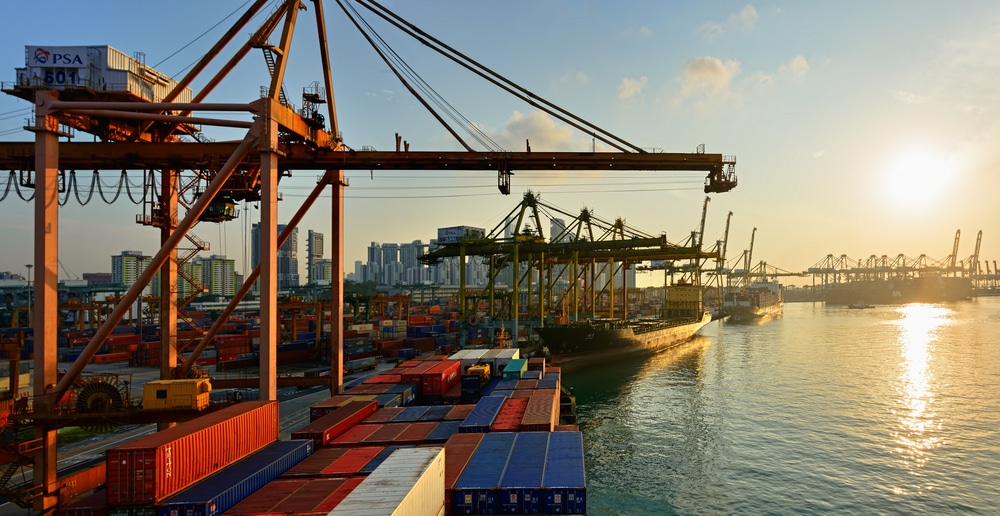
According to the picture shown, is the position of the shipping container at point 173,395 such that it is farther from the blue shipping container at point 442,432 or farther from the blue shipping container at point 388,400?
the blue shipping container at point 388,400

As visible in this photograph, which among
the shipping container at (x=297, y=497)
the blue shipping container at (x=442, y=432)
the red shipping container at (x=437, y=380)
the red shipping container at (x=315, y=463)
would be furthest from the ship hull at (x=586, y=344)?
the shipping container at (x=297, y=497)

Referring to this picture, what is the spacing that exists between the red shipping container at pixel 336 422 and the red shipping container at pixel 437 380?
7169 millimetres

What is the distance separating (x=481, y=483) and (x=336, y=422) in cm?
984

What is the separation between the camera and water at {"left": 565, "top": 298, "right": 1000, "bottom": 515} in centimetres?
2469

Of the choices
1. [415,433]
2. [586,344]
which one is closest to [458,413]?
[415,433]

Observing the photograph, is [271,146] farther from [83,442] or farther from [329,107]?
[83,442]

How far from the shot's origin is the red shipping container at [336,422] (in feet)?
70.6

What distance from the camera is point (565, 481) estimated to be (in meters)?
16.3

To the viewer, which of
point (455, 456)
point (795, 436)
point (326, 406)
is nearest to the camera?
point (455, 456)

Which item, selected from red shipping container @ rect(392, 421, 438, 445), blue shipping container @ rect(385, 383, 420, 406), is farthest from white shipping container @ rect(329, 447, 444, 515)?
blue shipping container @ rect(385, 383, 420, 406)

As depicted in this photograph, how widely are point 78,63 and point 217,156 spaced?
7.05 meters

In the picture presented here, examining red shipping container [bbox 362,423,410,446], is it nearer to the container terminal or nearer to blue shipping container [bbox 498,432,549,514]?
the container terminal

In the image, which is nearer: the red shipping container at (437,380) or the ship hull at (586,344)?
the red shipping container at (437,380)

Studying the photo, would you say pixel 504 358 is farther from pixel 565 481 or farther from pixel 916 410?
pixel 916 410
